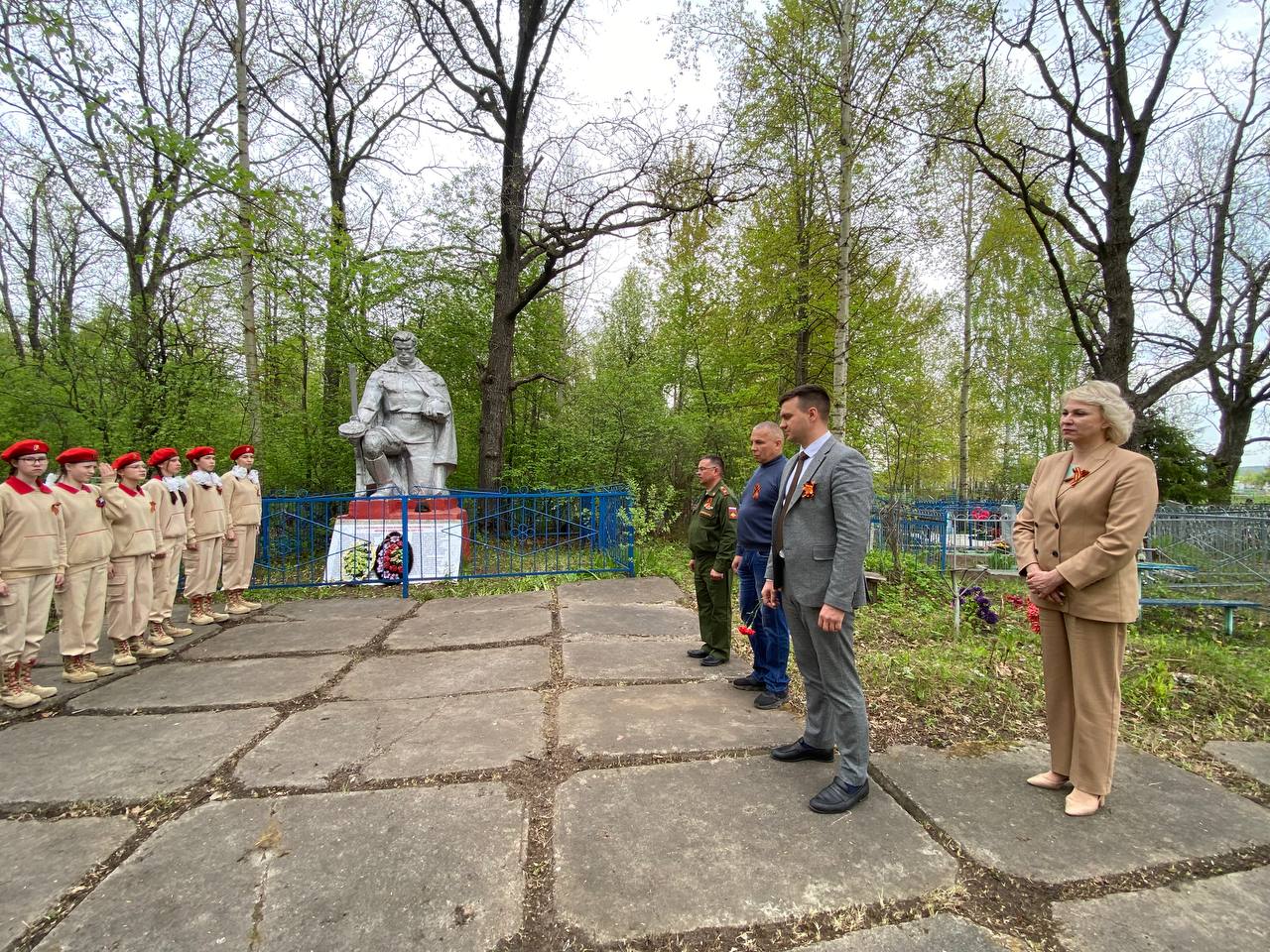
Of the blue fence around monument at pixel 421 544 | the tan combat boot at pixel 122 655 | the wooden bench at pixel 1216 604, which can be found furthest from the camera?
the blue fence around monument at pixel 421 544

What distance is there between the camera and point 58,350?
327 inches

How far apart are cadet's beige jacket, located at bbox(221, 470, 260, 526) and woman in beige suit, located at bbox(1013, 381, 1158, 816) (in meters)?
6.98

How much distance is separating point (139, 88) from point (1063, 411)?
16753 mm

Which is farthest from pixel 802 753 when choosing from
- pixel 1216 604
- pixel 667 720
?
pixel 1216 604

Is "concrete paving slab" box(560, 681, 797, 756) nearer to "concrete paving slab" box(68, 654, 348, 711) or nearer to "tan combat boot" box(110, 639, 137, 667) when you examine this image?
"concrete paving slab" box(68, 654, 348, 711)

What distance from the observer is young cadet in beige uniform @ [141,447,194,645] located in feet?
16.3

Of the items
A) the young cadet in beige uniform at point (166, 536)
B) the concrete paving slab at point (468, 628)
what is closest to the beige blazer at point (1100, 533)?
the concrete paving slab at point (468, 628)

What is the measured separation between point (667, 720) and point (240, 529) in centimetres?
538

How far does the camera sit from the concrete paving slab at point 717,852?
1.78m

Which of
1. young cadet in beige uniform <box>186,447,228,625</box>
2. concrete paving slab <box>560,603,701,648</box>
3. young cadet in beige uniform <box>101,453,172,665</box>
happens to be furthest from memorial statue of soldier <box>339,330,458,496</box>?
concrete paving slab <box>560,603,701,648</box>

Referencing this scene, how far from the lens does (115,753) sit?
2.91 m

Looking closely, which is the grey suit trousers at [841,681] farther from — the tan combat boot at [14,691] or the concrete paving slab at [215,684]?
the tan combat boot at [14,691]

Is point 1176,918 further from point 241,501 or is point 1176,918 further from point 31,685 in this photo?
point 241,501

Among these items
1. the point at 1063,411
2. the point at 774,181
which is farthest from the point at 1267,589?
the point at 774,181
